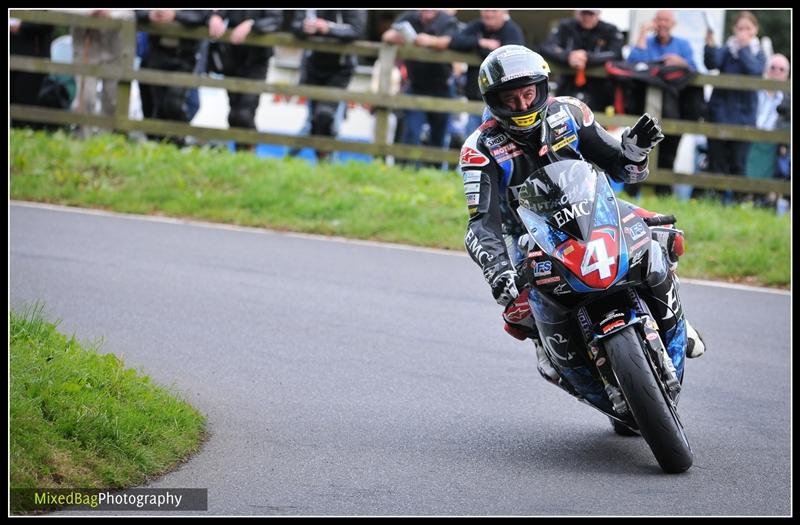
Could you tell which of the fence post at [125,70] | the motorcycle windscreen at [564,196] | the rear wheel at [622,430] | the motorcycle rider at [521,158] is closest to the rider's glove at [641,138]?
the motorcycle rider at [521,158]

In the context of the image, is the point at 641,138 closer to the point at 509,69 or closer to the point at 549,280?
the point at 509,69

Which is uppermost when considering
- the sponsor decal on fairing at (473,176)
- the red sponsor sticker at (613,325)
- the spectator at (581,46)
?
the spectator at (581,46)

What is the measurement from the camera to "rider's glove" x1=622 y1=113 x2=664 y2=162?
239 inches

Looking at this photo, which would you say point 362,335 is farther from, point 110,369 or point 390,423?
point 110,369

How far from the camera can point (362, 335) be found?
8.68 meters

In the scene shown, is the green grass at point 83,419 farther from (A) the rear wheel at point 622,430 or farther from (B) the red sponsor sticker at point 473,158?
(A) the rear wheel at point 622,430

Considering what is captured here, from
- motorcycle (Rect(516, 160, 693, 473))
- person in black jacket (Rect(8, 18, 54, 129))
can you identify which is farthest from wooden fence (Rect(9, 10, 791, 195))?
motorcycle (Rect(516, 160, 693, 473))

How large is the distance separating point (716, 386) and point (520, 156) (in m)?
2.50

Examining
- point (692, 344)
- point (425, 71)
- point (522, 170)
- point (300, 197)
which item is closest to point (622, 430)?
point (692, 344)

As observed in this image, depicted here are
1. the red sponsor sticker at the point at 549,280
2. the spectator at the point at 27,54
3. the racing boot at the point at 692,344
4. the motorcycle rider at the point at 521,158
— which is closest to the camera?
the red sponsor sticker at the point at 549,280

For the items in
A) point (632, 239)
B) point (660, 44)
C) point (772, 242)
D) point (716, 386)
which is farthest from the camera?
point (660, 44)

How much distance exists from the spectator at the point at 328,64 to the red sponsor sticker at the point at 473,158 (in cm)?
865

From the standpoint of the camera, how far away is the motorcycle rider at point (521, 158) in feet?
19.7

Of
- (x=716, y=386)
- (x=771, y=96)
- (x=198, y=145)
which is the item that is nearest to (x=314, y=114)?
(x=198, y=145)
